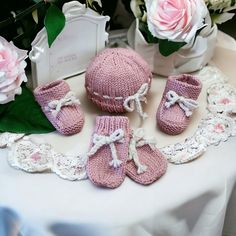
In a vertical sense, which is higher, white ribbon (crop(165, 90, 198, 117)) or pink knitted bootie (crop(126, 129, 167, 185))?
white ribbon (crop(165, 90, 198, 117))

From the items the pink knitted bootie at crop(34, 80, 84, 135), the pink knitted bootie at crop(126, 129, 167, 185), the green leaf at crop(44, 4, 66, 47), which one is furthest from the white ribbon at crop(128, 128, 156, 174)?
the green leaf at crop(44, 4, 66, 47)

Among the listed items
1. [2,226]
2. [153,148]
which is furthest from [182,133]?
[2,226]

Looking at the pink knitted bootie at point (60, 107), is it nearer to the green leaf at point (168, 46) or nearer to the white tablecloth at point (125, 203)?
the white tablecloth at point (125, 203)

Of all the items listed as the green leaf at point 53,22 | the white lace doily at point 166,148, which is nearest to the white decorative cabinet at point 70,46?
the green leaf at point 53,22

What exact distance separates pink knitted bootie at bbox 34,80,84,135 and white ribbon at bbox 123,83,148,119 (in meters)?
0.08

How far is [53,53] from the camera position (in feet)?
2.65

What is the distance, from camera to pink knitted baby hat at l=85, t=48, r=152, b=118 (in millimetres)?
734

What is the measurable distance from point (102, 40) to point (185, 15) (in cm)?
17

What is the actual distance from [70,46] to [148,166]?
0.91 ft

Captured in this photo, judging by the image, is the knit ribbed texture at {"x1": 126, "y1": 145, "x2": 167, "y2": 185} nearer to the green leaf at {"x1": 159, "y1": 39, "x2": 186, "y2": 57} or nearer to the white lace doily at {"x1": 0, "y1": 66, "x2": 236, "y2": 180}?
the white lace doily at {"x1": 0, "y1": 66, "x2": 236, "y2": 180}

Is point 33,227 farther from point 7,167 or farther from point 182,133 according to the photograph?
point 182,133

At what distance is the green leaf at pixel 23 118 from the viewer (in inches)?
29.0

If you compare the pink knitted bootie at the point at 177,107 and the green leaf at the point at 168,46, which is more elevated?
the green leaf at the point at 168,46

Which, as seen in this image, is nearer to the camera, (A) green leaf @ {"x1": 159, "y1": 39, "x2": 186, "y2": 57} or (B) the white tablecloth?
(B) the white tablecloth
